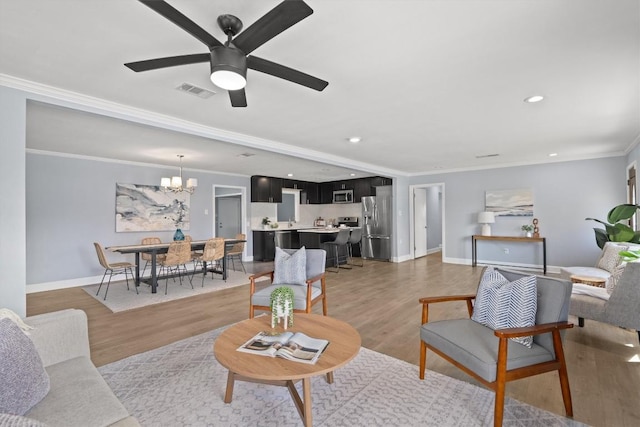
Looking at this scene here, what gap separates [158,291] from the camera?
5.08 meters

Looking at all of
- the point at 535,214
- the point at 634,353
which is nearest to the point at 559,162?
the point at 535,214

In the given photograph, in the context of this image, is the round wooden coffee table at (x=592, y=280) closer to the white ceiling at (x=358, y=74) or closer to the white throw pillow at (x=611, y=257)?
the white throw pillow at (x=611, y=257)

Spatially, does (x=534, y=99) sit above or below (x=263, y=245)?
above

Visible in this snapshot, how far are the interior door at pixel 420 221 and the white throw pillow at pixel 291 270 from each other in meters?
5.70

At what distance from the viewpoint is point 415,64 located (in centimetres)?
234

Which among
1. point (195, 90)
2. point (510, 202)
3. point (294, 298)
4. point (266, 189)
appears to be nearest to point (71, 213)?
point (266, 189)

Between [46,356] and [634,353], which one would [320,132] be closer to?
[46,356]

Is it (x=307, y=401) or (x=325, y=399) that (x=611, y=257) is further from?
(x=307, y=401)

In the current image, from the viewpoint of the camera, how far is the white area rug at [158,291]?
4402mm

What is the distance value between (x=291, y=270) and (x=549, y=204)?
594 cm

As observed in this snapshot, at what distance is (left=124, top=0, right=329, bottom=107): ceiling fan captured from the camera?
136 cm

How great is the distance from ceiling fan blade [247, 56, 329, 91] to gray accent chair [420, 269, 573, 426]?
1.83 metres

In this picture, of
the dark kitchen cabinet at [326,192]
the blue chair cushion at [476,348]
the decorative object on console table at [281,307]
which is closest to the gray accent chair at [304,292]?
the decorative object on console table at [281,307]

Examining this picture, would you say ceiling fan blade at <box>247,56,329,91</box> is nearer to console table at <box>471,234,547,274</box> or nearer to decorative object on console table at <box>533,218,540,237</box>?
console table at <box>471,234,547,274</box>
